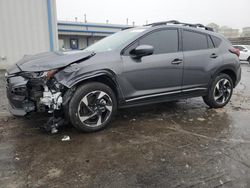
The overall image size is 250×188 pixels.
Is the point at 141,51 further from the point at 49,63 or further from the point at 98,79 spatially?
the point at 49,63

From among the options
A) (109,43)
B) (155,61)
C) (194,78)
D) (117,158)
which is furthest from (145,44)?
(117,158)

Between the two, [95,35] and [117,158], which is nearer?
[117,158]

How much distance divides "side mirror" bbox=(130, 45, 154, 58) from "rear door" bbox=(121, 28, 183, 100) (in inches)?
3.1

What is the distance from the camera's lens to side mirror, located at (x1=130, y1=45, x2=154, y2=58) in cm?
380

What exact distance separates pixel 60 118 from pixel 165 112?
2234 millimetres

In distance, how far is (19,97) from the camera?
343 centimetres

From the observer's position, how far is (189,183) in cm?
242

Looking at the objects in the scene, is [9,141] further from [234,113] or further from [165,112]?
[234,113]

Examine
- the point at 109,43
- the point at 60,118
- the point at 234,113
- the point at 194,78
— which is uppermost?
the point at 109,43

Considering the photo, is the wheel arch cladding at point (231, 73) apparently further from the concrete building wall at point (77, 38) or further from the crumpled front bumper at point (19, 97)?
the concrete building wall at point (77, 38)

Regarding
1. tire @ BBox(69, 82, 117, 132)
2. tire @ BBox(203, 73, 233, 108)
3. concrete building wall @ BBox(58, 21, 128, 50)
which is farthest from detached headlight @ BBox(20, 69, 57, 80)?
concrete building wall @ BBox(58, 21, 128, 50)

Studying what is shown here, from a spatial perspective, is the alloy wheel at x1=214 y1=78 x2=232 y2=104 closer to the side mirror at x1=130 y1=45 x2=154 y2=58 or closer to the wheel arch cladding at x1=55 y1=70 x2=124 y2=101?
the side mirror at x1=130 y1=45 x2=154 y2=58

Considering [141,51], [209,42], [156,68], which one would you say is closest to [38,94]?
[141,51]

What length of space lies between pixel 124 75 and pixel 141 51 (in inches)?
18.5
